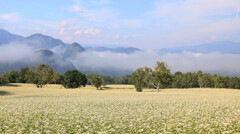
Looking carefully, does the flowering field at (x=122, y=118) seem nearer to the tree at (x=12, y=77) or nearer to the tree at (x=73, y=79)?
the tree at (x=73, y=79)

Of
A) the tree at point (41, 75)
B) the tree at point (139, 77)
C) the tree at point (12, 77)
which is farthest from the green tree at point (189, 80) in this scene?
the tree at point (12, 77)

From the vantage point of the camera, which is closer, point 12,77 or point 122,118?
point 122,118

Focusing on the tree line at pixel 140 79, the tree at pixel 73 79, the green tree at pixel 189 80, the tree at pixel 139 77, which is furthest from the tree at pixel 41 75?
the green tree at pixel 189 80

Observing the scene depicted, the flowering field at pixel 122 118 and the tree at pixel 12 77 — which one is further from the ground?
the tree at pixel 12 77

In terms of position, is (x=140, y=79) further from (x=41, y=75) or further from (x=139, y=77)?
(x=41, y=75)

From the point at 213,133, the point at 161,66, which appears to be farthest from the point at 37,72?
the point at 213,133

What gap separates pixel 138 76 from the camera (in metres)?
77.0

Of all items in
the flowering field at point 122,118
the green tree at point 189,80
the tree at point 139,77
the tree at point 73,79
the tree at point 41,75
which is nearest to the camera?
the flowering field at point 122,118

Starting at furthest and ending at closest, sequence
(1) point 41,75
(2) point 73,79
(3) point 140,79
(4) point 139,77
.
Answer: (2) point 73,79 → (1) point 41,75 → (3) point 140,79 → (4) point 139,77

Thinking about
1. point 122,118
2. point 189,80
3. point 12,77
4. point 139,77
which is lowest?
point 122,118

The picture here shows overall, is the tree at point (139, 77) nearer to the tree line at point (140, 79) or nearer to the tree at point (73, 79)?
the tree line at point (140, 79)

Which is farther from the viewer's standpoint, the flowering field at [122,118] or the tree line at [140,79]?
the tree line at [140,79]

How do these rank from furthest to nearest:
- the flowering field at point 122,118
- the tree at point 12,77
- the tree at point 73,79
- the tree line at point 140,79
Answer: the tree at point 12,77 < the tree at point 73,79 < the tree line at point 140,79 < the flowering field at point 122,118

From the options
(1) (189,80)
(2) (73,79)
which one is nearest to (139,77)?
(2) (73,79)
